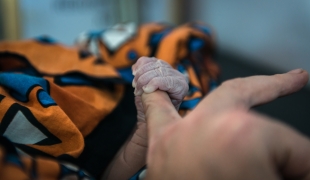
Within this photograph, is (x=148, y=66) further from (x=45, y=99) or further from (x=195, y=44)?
(x=195, y=44)

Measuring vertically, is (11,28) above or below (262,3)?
below

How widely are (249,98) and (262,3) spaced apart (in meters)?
0.91

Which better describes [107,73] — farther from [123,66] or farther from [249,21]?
[249,21]

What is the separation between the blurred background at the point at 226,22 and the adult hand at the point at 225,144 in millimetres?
457

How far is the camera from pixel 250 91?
1.19ft

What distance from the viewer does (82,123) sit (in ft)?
1.69

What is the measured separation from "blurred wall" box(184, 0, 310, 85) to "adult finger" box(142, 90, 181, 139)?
1.79 feet

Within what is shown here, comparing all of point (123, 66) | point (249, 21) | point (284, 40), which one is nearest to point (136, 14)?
point (249, 21)

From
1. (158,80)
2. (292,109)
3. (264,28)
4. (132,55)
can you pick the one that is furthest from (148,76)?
(264,28)

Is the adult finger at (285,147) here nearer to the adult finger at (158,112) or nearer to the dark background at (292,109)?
the adult finger at (158,112)

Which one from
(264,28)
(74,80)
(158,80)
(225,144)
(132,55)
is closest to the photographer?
(225,144)

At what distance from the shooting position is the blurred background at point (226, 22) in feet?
3.31

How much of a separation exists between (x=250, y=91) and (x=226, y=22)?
3.50 ft

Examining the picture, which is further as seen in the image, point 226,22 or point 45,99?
point 226,22
